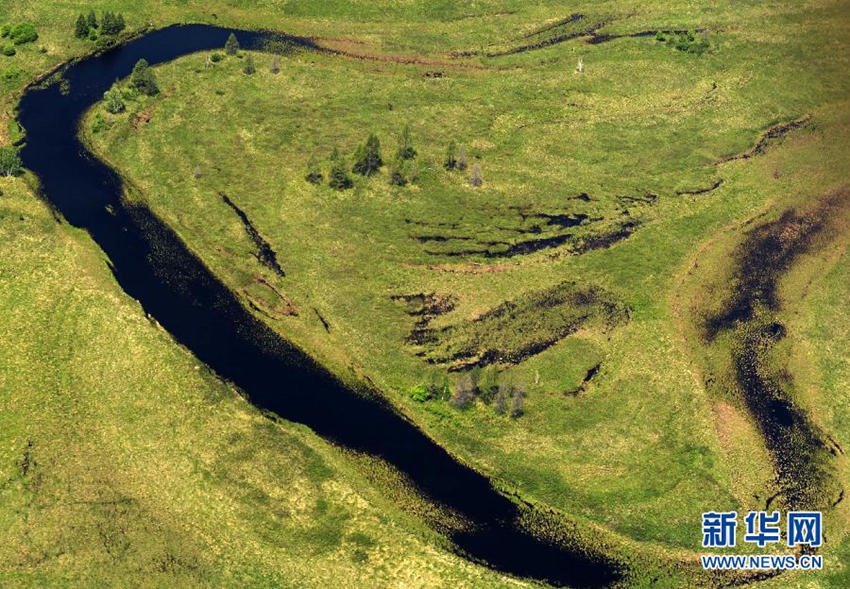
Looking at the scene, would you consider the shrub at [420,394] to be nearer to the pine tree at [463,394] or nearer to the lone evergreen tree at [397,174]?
the pine tree at [463,394]

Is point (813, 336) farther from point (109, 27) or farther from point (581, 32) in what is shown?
point (109, 27)

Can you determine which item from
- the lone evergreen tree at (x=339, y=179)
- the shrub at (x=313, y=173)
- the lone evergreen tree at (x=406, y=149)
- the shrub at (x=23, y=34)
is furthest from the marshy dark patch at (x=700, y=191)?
the shrub at (x=23, y=34)

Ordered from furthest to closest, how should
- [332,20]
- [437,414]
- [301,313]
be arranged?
[332,20] → [301,313] → [437,414]

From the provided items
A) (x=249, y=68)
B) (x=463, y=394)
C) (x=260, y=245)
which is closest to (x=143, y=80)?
(x=249, y=68)

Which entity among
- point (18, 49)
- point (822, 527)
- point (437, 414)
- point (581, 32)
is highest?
point (18, 49)

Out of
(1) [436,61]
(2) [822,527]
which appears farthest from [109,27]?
(2) [822,527]

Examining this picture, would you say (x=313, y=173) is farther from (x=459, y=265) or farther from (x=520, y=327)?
(x=520, y=327)
